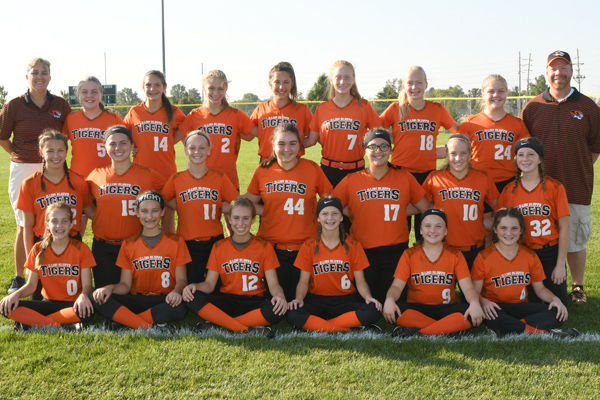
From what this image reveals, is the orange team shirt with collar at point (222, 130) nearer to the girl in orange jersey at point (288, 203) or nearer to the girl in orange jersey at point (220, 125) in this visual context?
the girl in orange jersey at point (220, 125)

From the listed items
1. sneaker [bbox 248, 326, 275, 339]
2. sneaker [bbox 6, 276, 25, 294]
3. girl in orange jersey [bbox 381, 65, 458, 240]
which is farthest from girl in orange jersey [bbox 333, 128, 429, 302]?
sneaker [bbox 6, 276, 25, 294]

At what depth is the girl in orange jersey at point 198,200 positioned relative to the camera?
4.54 meters

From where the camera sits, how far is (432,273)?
4156 mm

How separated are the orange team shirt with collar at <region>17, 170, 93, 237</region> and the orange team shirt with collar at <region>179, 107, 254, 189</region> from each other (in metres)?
1.21

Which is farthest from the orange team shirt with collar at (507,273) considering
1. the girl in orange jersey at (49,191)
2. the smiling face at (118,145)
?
the girl in orange jersey at (49,191)

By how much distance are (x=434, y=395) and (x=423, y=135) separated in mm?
2608

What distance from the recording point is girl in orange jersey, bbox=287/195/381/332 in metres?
4.17

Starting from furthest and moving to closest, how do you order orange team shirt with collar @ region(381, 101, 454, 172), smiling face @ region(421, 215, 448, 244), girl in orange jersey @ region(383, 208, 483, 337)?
orange team shirt with collar @ region(381, 101, 454, 172) < smiling face @ region(421, 215, 448, 244) < girl in orange jersey @ region(383, 208, 483, 337)

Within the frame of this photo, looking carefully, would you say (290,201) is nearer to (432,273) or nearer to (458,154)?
(432,273)

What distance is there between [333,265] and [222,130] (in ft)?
5.97

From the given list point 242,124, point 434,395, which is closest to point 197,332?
point 434,395

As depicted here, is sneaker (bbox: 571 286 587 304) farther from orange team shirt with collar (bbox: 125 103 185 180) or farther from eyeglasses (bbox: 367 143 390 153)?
orange team shirt with collar (bbox: 125 103 185 180)

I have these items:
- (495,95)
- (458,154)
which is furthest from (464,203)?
(495,95)

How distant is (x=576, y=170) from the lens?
482 cm
